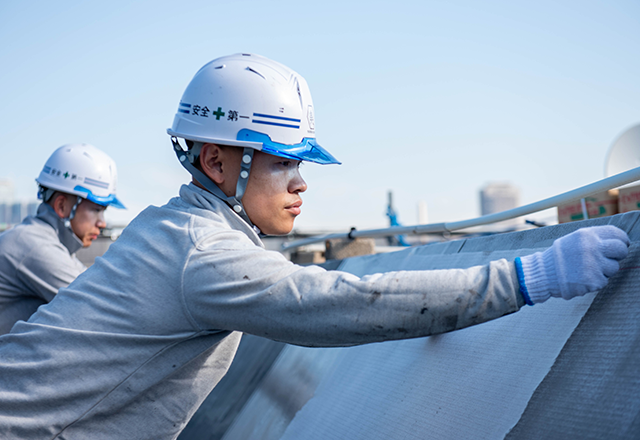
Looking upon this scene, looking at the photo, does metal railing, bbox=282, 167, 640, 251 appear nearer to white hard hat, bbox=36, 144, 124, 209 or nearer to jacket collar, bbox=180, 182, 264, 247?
jacket collar, bbox=180, 182, 264, 247

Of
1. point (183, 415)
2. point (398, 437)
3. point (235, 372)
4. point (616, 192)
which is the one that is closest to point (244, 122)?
point (183, 415)

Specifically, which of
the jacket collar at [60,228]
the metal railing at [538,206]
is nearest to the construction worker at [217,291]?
the metal railing at [538,206]

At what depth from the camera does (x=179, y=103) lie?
92.3 inches

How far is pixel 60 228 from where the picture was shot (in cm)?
461

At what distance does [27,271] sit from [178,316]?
2555mm

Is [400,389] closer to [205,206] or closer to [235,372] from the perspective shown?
[205,206]

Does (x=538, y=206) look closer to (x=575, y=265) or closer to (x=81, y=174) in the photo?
(x=575, y=265)

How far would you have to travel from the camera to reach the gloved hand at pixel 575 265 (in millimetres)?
1439

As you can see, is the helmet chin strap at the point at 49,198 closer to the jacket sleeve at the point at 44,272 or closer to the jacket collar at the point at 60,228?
the jacket collar at the point at 60,228

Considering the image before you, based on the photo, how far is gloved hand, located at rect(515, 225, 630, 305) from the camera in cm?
144

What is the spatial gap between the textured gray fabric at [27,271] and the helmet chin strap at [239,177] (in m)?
2.06

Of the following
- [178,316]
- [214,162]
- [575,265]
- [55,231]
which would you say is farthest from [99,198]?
[575,265]

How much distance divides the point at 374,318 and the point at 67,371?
1.04m

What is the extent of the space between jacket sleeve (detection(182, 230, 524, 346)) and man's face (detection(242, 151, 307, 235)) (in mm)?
464
